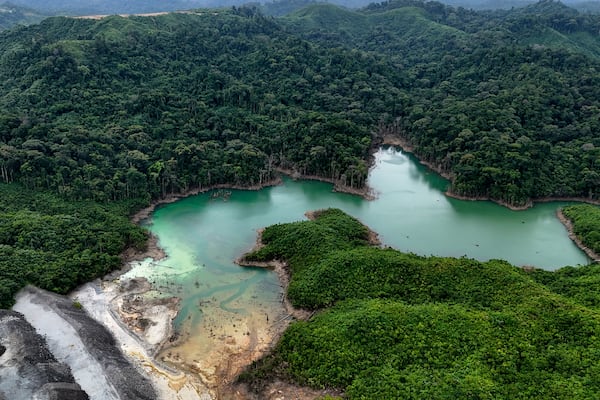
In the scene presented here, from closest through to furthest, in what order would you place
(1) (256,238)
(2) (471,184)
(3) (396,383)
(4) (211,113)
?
(3) (396,383), (1) (256,238), (2) (471,184), (4) (211,113)

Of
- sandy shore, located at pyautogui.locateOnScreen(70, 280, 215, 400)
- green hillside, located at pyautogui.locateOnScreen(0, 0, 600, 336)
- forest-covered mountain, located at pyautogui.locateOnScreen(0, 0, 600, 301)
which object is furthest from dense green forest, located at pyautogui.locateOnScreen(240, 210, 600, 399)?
forest-covered mountain, located at pyautogui.locateOnScreen(0, 0, 600, 301)

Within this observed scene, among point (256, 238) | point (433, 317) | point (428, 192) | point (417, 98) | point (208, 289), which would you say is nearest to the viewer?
point (433, 317)

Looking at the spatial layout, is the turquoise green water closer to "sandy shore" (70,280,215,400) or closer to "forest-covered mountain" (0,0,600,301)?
"sandy shore" (70,280,215,400)

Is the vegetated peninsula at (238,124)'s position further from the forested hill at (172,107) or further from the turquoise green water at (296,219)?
the turquoise green water at (296,219)

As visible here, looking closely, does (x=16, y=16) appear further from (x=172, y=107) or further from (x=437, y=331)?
(x=437, y=331)

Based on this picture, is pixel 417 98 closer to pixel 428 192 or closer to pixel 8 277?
pixel 428 192

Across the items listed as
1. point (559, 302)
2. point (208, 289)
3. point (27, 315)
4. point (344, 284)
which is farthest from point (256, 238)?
point (559, 302)

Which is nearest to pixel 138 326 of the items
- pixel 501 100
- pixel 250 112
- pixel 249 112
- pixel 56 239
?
pixel 56 239
